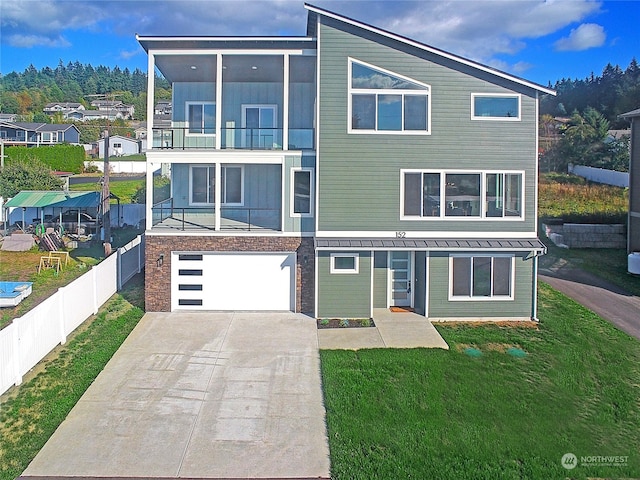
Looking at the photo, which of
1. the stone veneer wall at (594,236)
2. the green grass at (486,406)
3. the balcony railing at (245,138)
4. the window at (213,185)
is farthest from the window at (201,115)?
the stone veneer wall at (594,236)

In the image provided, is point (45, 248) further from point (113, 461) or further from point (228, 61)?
point (113, 461)

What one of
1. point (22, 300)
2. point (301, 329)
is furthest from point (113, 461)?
point (22, 300)

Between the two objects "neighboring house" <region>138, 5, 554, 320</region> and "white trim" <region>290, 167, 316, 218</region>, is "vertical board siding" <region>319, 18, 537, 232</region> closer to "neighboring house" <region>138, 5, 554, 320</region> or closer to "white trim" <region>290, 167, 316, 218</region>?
"neighboring house" <region>138, 5, 554, 320</region>

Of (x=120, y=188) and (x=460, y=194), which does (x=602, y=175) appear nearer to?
(x=460, y=194)

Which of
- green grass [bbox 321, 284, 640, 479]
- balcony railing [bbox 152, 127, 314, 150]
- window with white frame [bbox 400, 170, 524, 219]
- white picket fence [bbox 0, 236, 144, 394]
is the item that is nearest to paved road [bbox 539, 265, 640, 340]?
green grass [bbox 321, 284, 640, 479]

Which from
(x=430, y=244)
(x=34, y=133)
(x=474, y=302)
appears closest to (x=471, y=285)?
(x=474, y=302)

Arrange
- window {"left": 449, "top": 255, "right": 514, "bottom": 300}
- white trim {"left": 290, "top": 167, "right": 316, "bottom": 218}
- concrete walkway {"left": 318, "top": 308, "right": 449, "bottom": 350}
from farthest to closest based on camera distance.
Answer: white trim {"left": 290, "top": 167, "right": 316, "bottom": 218}, window {"left": 449, "top": 255, "right": 514, "bottom": 300}, concrete walkway {"left": 318, "top": 308, "right": 449, "bottom": 350}
